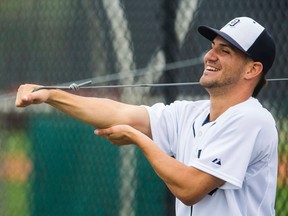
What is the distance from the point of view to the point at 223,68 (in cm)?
365

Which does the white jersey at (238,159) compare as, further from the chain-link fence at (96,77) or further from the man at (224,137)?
the chain-link fence at (96,77)

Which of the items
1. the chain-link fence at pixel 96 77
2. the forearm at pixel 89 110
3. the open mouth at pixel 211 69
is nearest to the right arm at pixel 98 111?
the forearm at pixel 89 110

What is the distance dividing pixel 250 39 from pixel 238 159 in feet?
1.52

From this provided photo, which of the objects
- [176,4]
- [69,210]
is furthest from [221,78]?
[69,210]

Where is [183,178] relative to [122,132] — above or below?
below

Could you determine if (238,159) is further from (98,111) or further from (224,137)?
(98,111)

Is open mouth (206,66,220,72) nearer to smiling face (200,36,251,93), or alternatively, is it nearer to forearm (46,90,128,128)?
smiling face (200,36,251,93)

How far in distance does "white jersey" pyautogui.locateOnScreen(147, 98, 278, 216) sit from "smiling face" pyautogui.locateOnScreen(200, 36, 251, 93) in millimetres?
96

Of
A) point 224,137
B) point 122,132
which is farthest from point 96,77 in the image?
point 224,137

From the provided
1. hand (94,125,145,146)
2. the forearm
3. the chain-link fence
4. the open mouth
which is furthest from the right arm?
the chain-link fence

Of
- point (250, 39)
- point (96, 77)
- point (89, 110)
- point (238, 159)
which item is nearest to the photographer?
point (238, 159)

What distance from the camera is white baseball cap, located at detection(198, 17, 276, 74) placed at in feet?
12.0

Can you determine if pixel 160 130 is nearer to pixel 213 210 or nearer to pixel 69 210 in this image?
pixel 213 210

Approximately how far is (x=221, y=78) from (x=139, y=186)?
5.62ft
